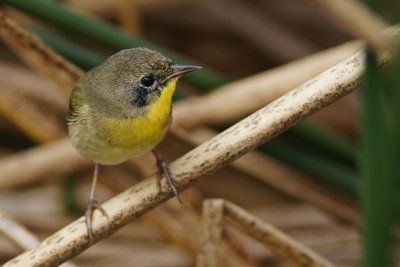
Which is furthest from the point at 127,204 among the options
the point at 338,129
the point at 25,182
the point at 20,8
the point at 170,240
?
the point at 338,129

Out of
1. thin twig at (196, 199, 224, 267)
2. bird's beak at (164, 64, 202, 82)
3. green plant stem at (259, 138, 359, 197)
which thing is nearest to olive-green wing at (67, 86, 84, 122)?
bird's beak at (164, 64, 202, 82)

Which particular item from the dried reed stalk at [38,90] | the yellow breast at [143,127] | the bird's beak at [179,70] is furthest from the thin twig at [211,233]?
the dried reed stalk at [38,90]

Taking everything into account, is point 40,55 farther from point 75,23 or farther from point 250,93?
point 250,93

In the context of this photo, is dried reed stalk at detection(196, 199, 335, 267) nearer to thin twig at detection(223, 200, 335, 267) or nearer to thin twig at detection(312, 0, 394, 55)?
thin twig at detection(223, 200, 335, 267)

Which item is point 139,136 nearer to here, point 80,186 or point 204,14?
point 80,186

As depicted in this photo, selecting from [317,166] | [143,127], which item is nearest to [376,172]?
[143,127]

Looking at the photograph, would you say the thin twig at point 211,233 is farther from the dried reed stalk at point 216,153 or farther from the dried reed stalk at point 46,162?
the dried reed stalk at point 46,162
